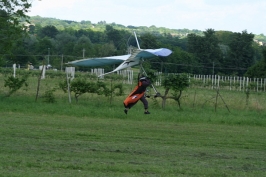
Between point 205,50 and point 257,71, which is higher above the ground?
point 205,50

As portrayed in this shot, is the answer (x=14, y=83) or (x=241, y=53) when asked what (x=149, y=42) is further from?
(x=241, y=53)

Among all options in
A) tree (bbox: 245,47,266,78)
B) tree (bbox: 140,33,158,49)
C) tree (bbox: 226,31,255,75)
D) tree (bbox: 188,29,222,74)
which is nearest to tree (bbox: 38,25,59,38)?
tree (bbox: 188,29,222,74)

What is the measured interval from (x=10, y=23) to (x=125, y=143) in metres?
17.8

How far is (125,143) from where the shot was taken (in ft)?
47.2

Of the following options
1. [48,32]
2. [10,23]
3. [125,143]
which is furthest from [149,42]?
[48,32]

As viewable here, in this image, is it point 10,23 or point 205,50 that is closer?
point 10,23

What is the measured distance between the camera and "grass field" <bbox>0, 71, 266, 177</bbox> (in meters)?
10.0

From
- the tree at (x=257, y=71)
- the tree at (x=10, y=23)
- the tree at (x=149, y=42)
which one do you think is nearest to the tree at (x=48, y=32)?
the tree at (x=257, y=71)

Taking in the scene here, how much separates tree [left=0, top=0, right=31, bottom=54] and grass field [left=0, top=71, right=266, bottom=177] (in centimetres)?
419

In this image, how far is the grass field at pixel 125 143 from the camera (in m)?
10.0

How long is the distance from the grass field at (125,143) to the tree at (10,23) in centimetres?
419

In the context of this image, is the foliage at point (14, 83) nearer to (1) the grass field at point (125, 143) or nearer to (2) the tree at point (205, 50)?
(1) the grass field at point (125, 143)

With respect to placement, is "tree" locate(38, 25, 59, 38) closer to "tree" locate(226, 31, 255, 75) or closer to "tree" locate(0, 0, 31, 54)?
"tree" locate(226, 31, 255, 75)

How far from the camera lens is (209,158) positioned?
478 inches
